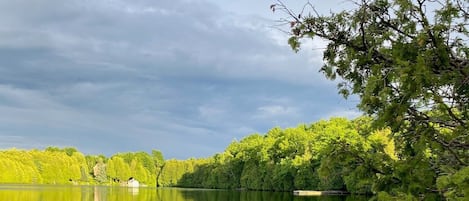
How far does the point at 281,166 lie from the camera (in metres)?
68.9

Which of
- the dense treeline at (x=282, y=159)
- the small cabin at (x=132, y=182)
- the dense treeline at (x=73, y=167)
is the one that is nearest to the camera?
the dense treeline at (x=282, y=159)

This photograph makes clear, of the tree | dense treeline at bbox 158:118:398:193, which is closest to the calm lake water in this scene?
dense treeline at bbox 158:118:398:193

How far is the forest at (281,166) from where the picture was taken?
629 centimetres

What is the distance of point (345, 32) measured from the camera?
6254 mm

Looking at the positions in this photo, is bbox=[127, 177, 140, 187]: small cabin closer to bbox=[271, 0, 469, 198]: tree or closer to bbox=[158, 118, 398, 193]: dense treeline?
bbox=[158, 118, 398, 193]: dense treeline

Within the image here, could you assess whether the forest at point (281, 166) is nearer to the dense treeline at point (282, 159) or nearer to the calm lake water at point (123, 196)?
the dense treeline at point (282, 159)

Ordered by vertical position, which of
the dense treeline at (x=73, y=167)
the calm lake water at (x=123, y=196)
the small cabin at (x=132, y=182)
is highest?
the dense treeline at (x=73, y=167)

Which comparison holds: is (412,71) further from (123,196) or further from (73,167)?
(73,167)

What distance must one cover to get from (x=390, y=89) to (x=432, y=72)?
45 centimetres

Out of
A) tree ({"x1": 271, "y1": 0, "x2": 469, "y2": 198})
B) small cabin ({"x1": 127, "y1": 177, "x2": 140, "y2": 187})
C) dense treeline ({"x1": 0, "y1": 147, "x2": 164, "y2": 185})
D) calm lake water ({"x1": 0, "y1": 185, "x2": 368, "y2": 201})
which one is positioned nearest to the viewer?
tree ({"x1": 271, "y1": 0, "x2": 469, "y2": 198})

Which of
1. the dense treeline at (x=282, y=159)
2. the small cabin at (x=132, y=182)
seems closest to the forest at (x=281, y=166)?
the dense treeline at (x=282, y=159)

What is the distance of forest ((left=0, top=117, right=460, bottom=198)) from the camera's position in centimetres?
629

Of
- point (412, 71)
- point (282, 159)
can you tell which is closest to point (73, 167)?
point (282, 159)

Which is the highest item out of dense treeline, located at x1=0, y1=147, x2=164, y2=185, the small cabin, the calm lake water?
dense treeline, located at x1=0, y1=147, x2=164, y2=185
